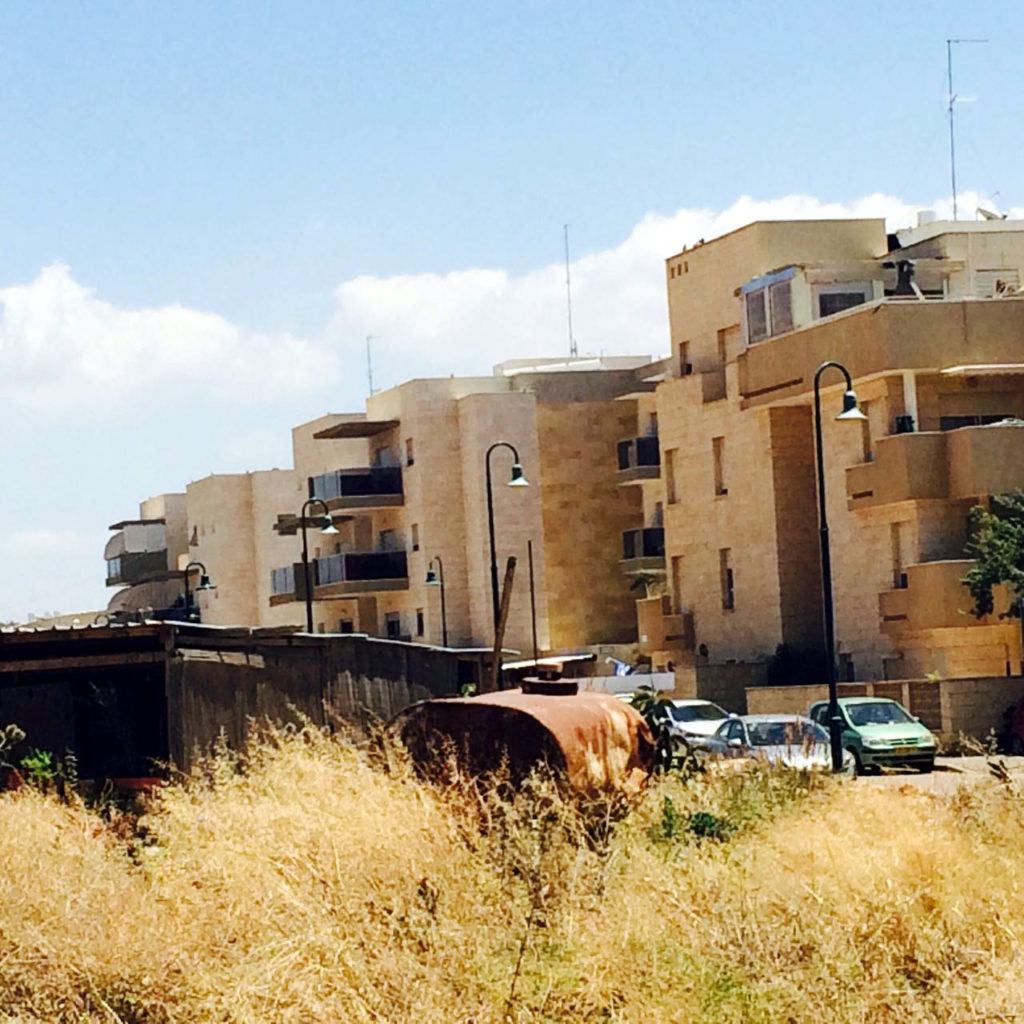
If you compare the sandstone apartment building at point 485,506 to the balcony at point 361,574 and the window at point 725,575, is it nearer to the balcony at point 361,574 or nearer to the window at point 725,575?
the balcony at point 361,574

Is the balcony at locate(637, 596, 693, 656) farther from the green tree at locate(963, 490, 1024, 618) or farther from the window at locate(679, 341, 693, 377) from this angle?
the green tree at locate(963, 490, 1024, 618)

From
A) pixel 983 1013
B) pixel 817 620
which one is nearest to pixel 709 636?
pixel 817 620

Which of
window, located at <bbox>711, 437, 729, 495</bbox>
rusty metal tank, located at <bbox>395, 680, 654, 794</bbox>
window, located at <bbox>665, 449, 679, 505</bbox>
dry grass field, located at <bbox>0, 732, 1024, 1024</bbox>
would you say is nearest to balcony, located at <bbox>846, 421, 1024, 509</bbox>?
window, located at <bbox>711, 437, 729, 495</bbox>

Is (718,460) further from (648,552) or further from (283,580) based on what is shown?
(283,580)

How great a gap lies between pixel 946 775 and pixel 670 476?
3142 centimetres

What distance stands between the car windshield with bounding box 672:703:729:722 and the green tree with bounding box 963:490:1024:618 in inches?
325

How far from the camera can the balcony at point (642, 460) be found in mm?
76562

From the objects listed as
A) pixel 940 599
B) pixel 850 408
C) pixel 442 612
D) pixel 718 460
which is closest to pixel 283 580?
pixel 442 612

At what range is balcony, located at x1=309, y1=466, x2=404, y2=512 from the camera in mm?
89625

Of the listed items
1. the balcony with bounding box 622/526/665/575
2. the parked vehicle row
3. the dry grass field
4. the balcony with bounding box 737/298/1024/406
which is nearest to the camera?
the dry grass field

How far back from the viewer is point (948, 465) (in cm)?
5734

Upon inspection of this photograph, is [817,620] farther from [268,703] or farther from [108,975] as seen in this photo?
[108,975]

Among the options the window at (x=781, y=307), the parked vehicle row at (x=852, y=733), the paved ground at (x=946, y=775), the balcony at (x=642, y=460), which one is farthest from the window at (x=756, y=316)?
the parked vehicle row at (x=852, y=733)

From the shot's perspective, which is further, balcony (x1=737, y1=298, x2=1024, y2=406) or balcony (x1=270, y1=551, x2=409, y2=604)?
balcony (x1=270, y1=551, x2=409, y2=604)
